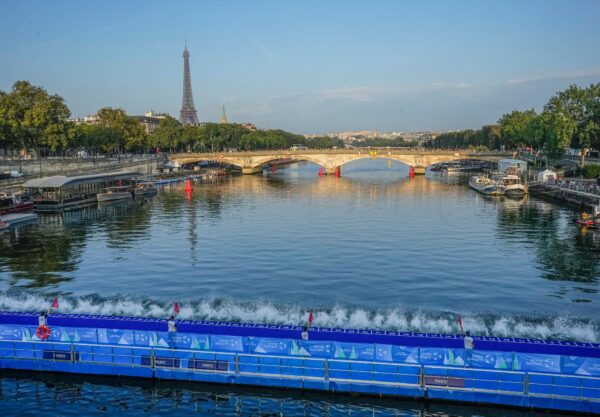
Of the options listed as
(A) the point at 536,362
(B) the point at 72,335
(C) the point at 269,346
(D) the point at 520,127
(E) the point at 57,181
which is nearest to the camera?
(A) the point at 536,362

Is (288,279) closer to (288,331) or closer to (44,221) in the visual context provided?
(288,331)

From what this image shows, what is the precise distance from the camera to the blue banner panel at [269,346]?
23484mm

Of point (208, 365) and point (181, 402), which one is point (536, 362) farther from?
point (181, 402)

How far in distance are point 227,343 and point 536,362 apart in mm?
12710

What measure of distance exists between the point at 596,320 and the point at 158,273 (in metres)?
29.8

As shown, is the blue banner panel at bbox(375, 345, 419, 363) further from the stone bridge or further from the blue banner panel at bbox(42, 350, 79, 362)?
the stone bridge

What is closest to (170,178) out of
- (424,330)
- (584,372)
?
(424,330)

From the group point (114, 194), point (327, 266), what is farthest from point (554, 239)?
point (114, 194)

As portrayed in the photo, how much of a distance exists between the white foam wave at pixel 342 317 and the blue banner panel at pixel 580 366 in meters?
7.27

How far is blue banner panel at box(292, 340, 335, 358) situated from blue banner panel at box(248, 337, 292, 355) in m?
0.48

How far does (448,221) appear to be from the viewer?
66062mm

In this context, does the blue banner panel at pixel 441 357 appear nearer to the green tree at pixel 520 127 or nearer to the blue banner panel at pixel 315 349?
the blue banner panel at pixel 315 349

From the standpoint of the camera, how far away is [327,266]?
43.7 meters

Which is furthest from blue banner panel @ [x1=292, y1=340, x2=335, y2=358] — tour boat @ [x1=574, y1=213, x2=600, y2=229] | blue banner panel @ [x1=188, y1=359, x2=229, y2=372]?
tour boat @ [x1=574, y1=213, x2=600, y2=229]
